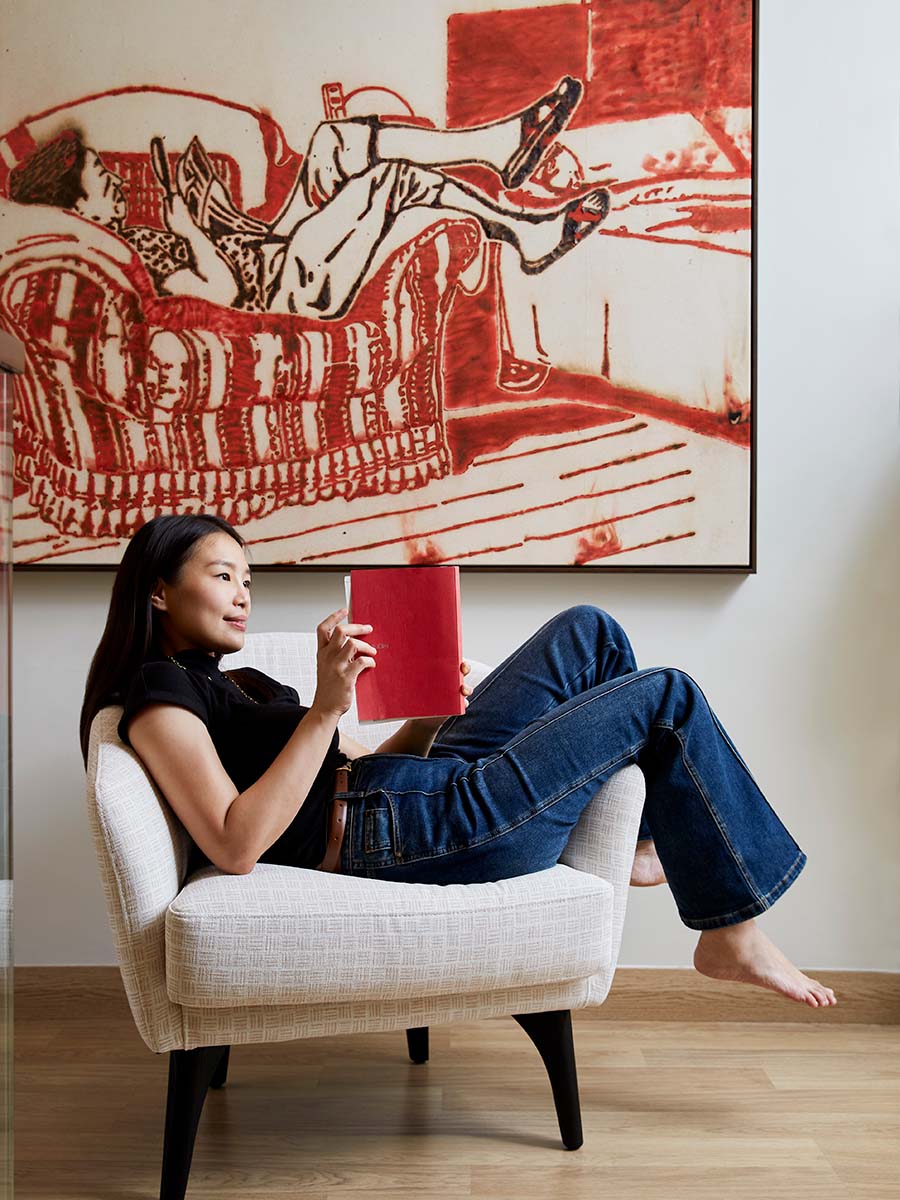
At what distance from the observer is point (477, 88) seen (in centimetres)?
220

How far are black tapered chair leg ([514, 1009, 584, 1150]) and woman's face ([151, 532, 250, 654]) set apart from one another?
0.75m

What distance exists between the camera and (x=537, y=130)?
7.22 feet

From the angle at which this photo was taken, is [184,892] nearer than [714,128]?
Yes

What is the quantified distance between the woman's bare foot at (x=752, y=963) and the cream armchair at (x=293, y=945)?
174mm

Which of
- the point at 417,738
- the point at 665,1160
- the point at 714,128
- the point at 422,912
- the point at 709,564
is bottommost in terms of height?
the point at 665,1160

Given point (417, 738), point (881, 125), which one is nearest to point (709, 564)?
point (417, 738)

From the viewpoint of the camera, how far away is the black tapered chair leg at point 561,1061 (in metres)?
1.66

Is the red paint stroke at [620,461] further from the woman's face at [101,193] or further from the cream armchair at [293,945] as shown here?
the woman's face at [101,193]

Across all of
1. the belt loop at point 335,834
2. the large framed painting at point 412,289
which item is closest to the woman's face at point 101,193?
the large framed painting at point 412,289

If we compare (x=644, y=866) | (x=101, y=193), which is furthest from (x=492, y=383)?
(x=644, y=866)

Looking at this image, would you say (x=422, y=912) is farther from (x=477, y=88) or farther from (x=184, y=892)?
(x=477, y=88)

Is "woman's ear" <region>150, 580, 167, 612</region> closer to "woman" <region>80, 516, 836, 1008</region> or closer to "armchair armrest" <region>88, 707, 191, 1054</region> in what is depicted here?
"woman" <region>80, 516, 836, 1008</region>

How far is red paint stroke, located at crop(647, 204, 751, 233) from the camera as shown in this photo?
2199mm

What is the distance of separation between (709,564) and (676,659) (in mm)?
214
